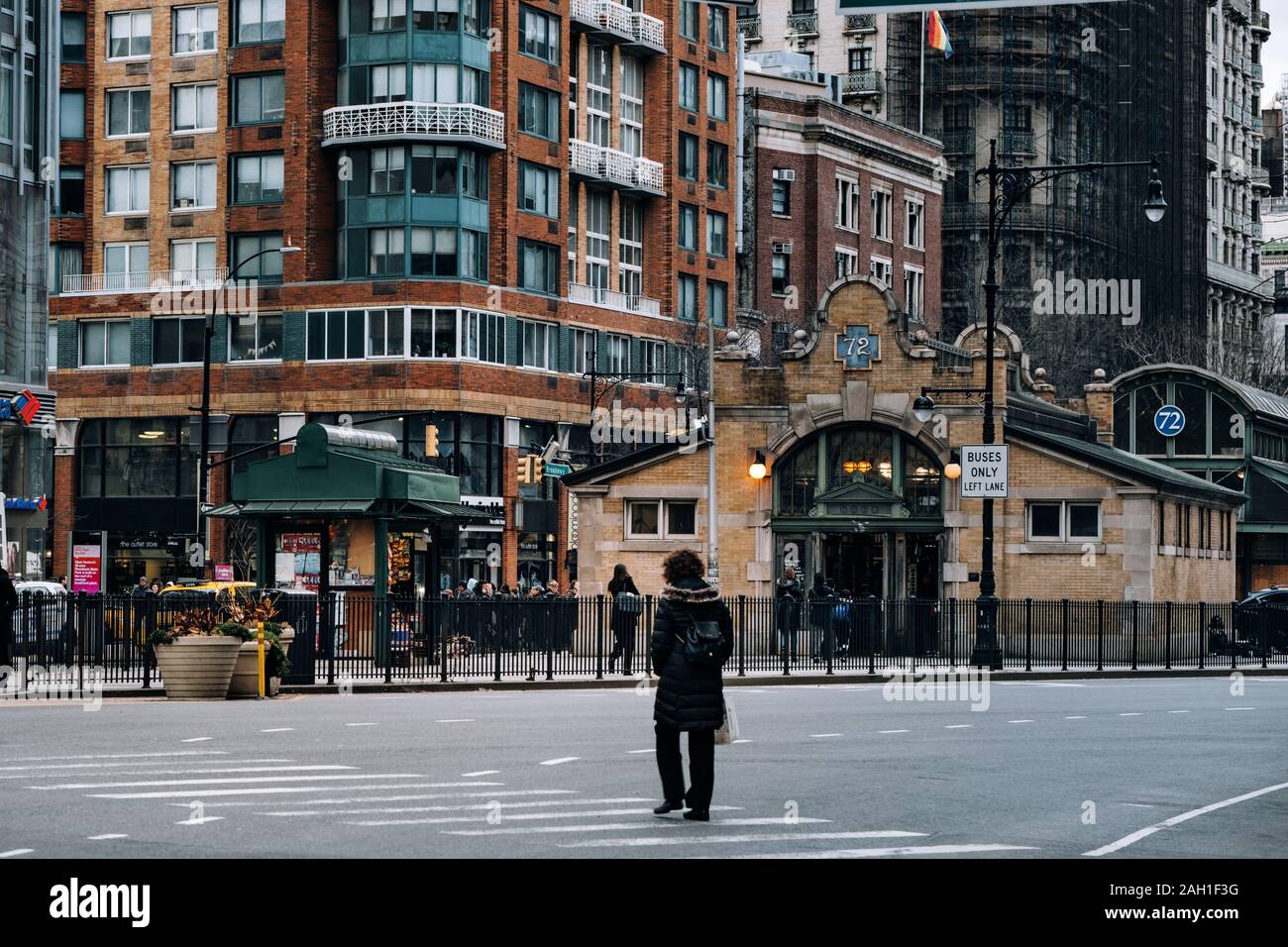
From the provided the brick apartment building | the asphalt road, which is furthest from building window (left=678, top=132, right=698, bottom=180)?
the asphalt road

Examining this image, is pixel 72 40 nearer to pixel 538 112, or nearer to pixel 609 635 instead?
pixel 538 112

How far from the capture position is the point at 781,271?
96375 millimetres

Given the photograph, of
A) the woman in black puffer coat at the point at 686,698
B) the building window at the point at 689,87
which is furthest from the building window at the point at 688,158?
the woman in black puffer coat at the point at 686,698

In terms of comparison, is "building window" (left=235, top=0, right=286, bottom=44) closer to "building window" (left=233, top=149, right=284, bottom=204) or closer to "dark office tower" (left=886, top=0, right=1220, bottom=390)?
"building window" (left=233, top=149, right=284, bottom=204)

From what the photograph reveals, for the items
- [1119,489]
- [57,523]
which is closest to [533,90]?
[57,523]

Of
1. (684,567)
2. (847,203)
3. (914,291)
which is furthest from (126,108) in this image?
(684,567)

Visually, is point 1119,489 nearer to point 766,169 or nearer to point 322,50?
point 322,50

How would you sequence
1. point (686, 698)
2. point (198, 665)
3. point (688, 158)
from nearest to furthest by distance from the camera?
point (686, 698) → point (198, 665) → point (688, 158)

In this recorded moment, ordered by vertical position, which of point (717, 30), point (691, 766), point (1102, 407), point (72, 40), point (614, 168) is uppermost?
point (717, 30)

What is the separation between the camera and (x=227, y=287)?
72812 mm

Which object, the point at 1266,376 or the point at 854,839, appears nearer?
the point at 854,839

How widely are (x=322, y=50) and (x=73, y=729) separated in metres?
52.0

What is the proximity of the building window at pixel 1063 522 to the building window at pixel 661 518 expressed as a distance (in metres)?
7.37

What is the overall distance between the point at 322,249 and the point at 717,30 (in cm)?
2261
